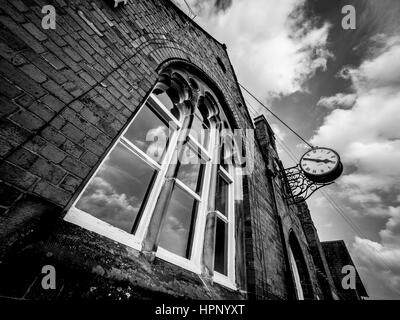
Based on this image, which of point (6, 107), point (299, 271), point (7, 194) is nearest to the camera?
point (7, 194)

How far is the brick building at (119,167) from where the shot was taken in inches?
36.8

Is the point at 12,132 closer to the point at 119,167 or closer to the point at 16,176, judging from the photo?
the point at 16,176

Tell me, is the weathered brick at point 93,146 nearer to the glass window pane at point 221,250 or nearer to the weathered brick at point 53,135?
the weathered brick at point 53,135

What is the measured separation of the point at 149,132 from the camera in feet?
8.44

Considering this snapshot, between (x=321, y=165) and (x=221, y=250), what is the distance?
373cm

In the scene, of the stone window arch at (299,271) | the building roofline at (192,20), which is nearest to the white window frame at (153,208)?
the building roofline at (192,20)

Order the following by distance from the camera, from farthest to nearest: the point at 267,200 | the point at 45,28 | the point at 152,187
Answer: the point at 267,200
the point at 152,187
the point at 45,28

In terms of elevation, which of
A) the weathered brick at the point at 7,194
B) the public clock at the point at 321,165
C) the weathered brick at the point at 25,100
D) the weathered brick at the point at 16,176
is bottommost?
the weathered brick at the point at 7,194

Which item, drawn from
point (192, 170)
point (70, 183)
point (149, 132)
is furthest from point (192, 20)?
point (70, 183)

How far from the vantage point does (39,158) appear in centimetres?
99

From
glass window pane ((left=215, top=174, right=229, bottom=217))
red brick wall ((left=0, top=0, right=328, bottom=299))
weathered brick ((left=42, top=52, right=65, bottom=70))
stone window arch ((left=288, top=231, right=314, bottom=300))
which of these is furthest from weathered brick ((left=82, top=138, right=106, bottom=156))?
stone window arch ((left=288, top=231, right=314, bottom=300))
